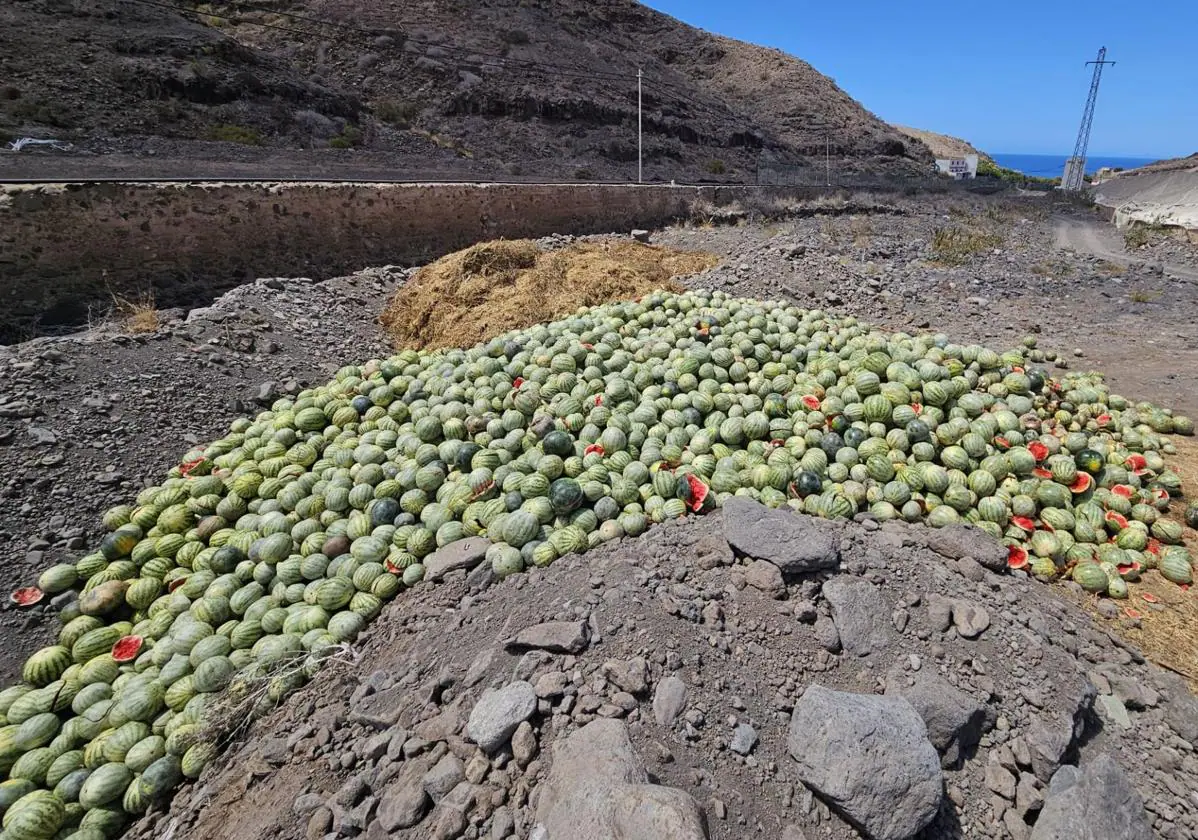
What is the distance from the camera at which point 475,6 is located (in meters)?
40.2

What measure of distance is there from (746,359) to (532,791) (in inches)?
194

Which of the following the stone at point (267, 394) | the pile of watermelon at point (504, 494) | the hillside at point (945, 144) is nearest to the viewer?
the pile of watermelon at point (504, 494)

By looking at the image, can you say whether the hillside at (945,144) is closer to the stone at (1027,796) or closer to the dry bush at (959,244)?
the dry bush at (959,244)

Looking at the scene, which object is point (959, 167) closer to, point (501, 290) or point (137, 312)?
point (501, 290)

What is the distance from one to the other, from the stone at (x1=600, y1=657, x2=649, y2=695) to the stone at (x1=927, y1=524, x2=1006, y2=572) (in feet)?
7.95

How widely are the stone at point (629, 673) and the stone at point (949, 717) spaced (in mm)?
1248

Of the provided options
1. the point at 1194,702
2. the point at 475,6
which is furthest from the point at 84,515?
the point at 475,6

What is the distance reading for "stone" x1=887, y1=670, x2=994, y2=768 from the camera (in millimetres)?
2756

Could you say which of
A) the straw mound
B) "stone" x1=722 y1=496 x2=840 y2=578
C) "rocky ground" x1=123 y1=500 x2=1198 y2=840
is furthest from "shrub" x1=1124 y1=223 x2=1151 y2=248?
"stone" x1=722 y1=496 x2=840 y2=578

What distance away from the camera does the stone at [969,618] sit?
333cm

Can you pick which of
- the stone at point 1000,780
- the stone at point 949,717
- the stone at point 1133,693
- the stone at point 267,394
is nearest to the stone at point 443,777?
the stone at point 949,717

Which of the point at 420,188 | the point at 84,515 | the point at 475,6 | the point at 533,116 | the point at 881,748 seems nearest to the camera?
the point at 881,748

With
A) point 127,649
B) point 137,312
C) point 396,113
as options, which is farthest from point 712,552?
point 396,113

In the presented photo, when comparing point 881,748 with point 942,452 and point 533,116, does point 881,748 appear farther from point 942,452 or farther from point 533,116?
point 533,116
